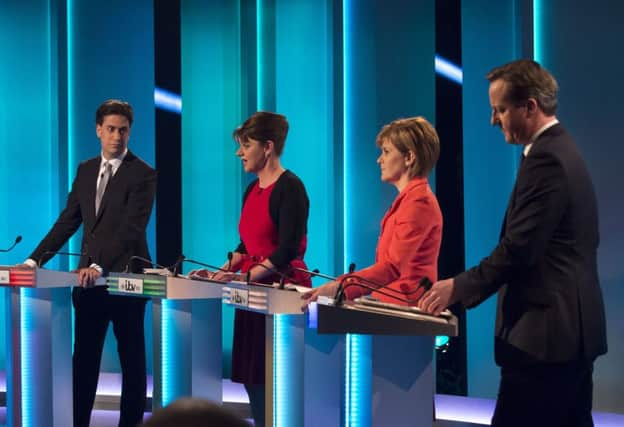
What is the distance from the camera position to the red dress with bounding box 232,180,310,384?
3.46 m

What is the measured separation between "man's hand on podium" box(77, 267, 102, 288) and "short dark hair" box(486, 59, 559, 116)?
2.12 m

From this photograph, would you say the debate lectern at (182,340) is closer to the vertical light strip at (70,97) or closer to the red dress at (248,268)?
the red dress at (248,268)

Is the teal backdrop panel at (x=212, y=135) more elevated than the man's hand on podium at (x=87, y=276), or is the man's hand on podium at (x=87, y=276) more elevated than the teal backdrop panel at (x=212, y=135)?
the teal backdrop panel at (x=212, y=135)

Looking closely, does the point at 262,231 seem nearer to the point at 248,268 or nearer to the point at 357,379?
the point at 248,268

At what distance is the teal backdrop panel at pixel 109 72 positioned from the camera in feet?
20.9

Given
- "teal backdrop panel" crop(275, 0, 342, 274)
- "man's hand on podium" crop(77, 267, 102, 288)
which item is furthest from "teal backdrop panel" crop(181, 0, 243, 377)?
"man's hand on podium" crop(77, 267, 102, 288)

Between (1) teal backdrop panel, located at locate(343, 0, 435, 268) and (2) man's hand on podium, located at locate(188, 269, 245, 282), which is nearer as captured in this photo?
(2) man's hand on podium, located at locate(188, 269, 245, 282)

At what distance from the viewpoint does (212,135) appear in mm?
6250

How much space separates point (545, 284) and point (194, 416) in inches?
58.6

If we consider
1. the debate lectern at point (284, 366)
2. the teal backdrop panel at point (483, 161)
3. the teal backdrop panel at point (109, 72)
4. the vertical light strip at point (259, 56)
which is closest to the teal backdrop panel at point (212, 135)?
the vertical light strip at point (259, 56)

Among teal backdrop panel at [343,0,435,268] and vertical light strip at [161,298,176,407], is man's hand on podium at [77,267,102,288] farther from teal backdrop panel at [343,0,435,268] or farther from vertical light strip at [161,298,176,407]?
teal backdrop panel at [343,0,435,268]

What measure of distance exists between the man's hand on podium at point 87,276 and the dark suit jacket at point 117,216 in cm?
17

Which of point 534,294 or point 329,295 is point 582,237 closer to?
point 534,294

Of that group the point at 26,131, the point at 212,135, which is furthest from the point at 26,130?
the point at 212,135
